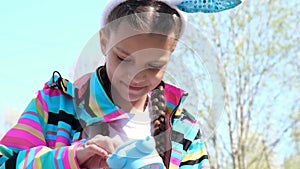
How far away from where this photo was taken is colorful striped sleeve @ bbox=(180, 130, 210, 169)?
36.7 inches

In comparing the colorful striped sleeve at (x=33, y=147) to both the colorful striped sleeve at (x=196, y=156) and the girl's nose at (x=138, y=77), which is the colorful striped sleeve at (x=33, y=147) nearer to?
the girl's nose at (x=138, y=77)

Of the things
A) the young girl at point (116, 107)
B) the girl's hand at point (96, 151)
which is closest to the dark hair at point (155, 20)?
the young girl at point (116, 107)

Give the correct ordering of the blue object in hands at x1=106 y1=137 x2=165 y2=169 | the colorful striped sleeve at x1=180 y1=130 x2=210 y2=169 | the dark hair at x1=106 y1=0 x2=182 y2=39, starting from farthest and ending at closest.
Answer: the colorful striped sleeve at x1=180 y1=130 x2=210 y2=169 < the dark hair at x1=106 y1=0 x2=182 y2=39 < the blue object in hands at x1=106 y1=137 x2=165 y2=169

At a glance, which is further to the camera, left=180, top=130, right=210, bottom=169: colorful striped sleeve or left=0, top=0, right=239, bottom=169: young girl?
left=180, top=130, right=210, bottom=169: colorful striped sleeve

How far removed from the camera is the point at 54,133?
849 millimetres

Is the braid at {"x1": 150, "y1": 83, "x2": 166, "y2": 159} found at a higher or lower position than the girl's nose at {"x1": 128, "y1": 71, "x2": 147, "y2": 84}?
lower

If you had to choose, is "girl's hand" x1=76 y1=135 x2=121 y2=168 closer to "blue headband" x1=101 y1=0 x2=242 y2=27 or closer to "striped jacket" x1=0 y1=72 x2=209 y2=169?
"striped jacket" x1=0 y1=72 x2=209 y2=169

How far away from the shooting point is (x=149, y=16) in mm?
758

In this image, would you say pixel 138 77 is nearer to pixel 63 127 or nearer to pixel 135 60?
pixel 135 60

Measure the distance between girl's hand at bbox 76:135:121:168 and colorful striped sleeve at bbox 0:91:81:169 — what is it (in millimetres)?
12

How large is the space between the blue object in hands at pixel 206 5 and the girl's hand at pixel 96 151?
239 mm

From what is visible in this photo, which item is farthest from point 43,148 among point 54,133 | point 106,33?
point 106,33

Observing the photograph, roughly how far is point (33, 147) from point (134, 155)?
22 centimetres

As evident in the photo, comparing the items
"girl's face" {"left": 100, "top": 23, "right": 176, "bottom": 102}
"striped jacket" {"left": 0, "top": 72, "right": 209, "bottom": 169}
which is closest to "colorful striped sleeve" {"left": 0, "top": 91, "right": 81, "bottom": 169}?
"striped jacket" {"left": 0, "top": 72, "right": 209, "bottom": 169}
